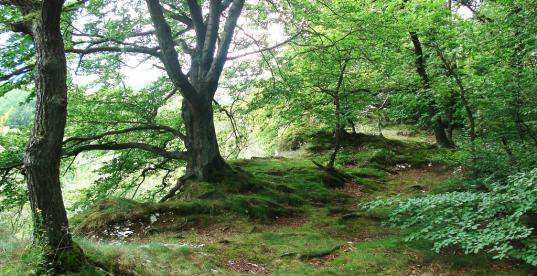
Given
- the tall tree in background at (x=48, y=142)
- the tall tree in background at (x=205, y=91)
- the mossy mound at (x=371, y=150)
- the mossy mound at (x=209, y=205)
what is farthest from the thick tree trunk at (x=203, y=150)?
the mossy mound at (x=371, y=150)

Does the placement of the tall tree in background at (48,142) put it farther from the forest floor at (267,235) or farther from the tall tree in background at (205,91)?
the tall tree in background at (205,91)

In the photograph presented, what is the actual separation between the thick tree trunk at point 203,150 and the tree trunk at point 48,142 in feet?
19.8

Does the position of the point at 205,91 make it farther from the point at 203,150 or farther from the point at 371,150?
the point at 371,150

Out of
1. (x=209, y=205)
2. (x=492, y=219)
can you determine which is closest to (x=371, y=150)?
(x=209, y=205)

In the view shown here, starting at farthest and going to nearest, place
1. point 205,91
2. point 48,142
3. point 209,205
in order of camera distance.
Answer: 1. point 205,91
2. point 209,205
3. point 48,142

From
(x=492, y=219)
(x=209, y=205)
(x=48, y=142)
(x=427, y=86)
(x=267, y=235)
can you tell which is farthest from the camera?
(x=427, y=86)

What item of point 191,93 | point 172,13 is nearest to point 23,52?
point 191,93

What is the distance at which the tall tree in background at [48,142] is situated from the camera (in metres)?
4.12

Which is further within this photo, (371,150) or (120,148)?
(371,150)

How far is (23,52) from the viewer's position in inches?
316

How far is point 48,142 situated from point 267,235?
5125mm

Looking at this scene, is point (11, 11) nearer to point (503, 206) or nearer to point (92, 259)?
point (92, 259)

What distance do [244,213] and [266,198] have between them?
1.16 metres

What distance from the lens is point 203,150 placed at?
10.4m
